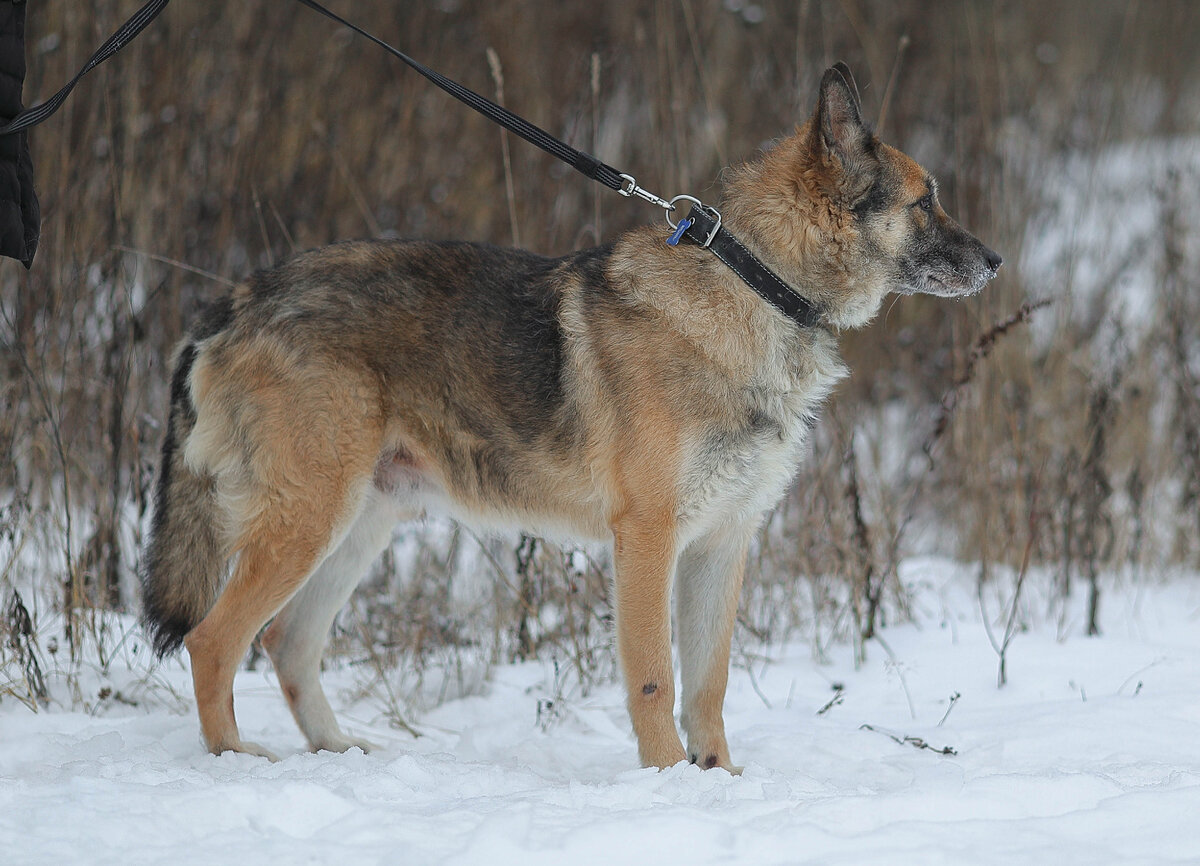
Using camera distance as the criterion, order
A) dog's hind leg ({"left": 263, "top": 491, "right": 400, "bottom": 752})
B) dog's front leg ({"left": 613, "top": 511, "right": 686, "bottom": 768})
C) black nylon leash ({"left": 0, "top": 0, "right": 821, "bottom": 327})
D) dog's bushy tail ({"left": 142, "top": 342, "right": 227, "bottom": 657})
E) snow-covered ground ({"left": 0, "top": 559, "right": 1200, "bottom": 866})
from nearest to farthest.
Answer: snow-covered ground ({"left": 0, "top": 559, "right": 1200, "bottom": 866})
dog's front leg ({"left": 613, "top": 511, "right": 686, "bottom": 768})
black nylon leash ({"left": 0, "top": 0, "right": 821, "bottom": 327})
dog's bushy tail ({"left": 142, "top": 342, "right": 227, "bottom": 657})
dog's hind leg ({"left": 263, "top": 491, "right": 400, "bottom": 752})

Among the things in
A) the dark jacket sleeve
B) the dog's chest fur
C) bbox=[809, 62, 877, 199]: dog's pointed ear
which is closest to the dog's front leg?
the dog's chest fur

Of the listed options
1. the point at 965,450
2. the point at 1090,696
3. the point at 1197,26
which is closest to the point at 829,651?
the point at 1090,696

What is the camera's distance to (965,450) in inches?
223

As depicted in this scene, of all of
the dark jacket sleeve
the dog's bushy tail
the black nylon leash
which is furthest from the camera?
the dog's bushy tail

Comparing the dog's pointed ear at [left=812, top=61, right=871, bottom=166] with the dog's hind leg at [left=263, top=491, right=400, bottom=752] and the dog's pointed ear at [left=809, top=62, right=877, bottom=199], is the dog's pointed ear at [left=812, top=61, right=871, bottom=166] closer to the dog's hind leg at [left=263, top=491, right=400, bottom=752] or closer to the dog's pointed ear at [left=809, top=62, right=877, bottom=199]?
the dog's pointed ear at [left=809, top=62, right=877, bottom=199]

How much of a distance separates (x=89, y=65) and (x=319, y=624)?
188 cm

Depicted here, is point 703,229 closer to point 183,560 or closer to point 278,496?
point 278,496

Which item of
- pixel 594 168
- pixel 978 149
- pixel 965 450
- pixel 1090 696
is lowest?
pixel 1090 696

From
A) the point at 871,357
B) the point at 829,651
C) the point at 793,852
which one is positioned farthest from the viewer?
the point at 871,357

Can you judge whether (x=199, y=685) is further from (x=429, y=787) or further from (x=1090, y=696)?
(x=1090, y=696)

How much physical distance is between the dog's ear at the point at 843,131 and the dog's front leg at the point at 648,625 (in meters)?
1.18

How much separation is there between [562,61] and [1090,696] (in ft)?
20.2

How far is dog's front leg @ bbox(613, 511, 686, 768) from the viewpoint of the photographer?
124 inches

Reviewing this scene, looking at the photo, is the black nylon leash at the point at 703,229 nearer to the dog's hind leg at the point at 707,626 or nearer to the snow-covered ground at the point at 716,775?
the dog's hind leg at the point at 707,626
